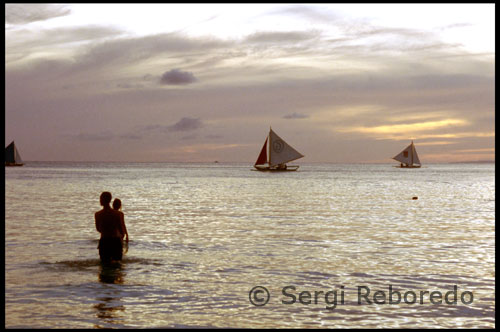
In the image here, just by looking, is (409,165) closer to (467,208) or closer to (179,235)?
(467,208)

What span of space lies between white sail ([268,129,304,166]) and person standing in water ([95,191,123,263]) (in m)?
92.1

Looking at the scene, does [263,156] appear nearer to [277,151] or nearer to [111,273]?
[277,151]

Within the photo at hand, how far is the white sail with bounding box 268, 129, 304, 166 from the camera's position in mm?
108125

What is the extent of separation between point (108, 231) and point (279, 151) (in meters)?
95.5

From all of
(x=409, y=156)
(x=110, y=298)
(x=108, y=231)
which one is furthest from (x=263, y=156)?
(x=110, y=298)

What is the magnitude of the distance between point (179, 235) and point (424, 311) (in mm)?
13599

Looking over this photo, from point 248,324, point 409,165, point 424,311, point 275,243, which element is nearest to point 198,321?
point 248,324

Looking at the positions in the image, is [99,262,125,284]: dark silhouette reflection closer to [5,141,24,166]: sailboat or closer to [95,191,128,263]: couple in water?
[95,191,128,263]: couple in water

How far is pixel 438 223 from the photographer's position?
2811cm

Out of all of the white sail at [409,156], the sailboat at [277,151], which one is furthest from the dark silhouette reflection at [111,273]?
the white sail at [409,156]

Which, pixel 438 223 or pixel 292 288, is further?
pixel 438 223

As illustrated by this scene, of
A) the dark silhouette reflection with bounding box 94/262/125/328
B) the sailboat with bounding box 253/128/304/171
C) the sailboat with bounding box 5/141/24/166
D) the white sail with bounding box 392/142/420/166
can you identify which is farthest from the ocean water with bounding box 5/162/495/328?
the white sail with bounding box 392/142/420/166

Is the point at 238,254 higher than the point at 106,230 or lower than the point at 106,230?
lower

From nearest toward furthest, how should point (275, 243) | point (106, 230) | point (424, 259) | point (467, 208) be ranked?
point (106, 230) < point (424, 259) < point (275, 243) < point (467, 208)
